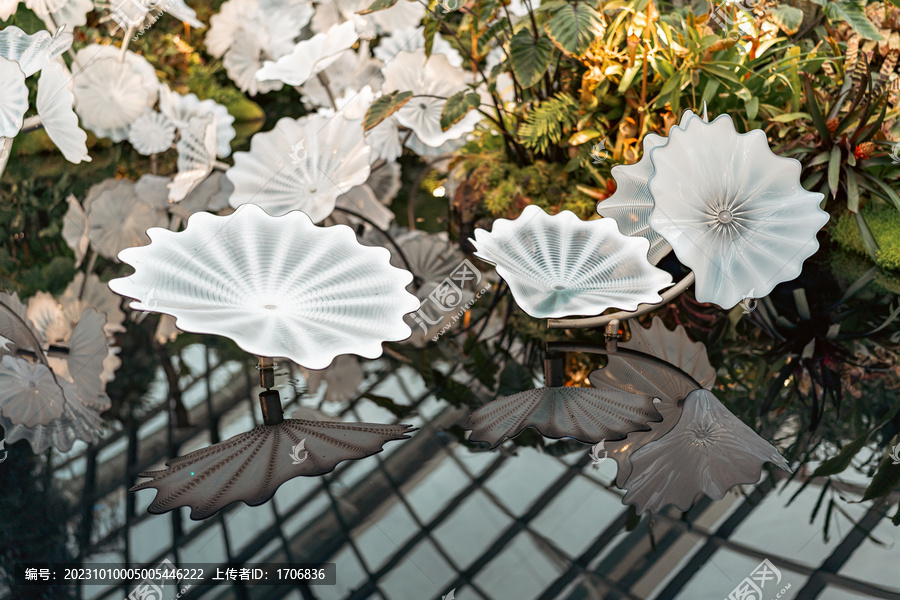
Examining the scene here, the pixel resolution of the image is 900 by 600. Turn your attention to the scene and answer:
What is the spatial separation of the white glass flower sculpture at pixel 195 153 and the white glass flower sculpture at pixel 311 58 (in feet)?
1.60

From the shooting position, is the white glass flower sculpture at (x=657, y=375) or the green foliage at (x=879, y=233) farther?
the green foliage at (x=879, y=233)

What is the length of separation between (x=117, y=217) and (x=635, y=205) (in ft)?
11.8

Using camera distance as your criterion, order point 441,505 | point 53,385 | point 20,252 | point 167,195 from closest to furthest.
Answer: point 441,505 < point 53,385 < point 20,252 < point 167,195

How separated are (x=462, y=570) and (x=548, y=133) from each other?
316 centimetres

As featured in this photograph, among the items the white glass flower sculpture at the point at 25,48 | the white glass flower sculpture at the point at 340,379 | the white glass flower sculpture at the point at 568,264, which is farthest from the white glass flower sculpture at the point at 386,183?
the white glass flower sculpture at the point at 568,264

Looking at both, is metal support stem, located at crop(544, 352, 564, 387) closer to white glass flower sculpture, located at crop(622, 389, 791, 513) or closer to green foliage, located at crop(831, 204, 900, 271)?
white glass flower sculpture, located at crop(622, 389, 791, 513)

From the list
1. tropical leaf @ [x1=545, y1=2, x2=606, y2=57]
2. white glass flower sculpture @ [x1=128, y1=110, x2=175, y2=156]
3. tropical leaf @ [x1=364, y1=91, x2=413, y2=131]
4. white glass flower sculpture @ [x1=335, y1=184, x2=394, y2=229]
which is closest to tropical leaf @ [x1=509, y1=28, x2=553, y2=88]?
tropical leaf @ [x1=545, y1=2, x2=606, y2=57]

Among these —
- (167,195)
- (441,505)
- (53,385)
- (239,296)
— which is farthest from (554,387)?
(167,195)

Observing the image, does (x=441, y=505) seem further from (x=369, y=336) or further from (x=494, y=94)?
(x=494, y=94)

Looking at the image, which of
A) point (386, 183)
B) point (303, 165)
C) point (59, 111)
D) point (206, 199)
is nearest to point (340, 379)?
point (303, 165)

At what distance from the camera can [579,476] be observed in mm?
2307

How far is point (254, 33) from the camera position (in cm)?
662

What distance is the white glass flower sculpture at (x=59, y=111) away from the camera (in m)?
3.52

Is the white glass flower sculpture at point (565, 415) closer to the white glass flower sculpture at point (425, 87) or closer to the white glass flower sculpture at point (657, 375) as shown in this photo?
the white glass flower sculpture at point (657, 375)
